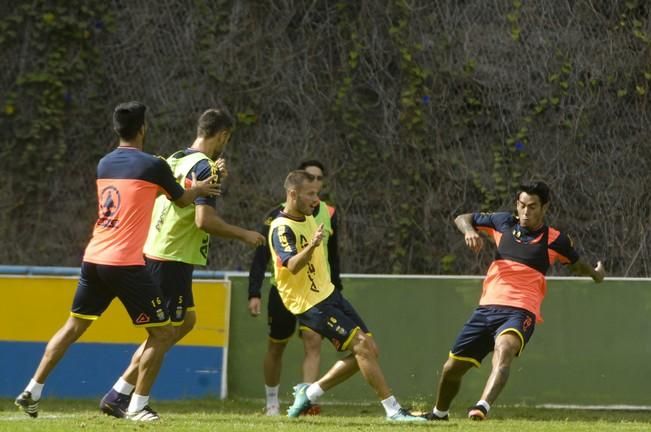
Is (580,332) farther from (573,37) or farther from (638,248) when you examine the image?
(573,37)

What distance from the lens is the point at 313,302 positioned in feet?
28.7

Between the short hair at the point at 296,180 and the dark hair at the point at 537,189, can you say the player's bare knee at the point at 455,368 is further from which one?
the short hair at the point at 296,180

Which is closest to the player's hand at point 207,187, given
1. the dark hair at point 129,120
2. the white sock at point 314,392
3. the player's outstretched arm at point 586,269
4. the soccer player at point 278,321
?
the dark hair at point 129,120

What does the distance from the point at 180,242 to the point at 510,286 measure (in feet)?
8.09

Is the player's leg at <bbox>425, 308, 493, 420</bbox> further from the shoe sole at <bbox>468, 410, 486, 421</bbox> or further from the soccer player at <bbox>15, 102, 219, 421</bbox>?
the soccer player at <bbox>15, 102, 219, 421</bbox>

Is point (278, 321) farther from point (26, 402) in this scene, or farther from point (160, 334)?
point (26, 402)

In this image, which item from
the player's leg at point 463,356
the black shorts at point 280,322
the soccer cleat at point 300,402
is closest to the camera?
the soccer cleat at point 300,402

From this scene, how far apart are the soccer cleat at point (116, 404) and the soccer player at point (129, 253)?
0.21 metres

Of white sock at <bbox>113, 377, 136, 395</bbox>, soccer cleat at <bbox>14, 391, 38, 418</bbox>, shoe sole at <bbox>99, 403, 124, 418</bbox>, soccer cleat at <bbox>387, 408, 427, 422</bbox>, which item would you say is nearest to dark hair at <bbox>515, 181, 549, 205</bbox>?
soccer cleat at <bbox>387, 408, 427, 422</bbox>

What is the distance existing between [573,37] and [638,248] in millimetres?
2309

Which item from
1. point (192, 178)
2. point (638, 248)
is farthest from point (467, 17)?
point (192, 178)

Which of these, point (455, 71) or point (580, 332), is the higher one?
point (455, 71)

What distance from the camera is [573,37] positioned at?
13.4m

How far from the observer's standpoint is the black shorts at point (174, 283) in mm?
8500
